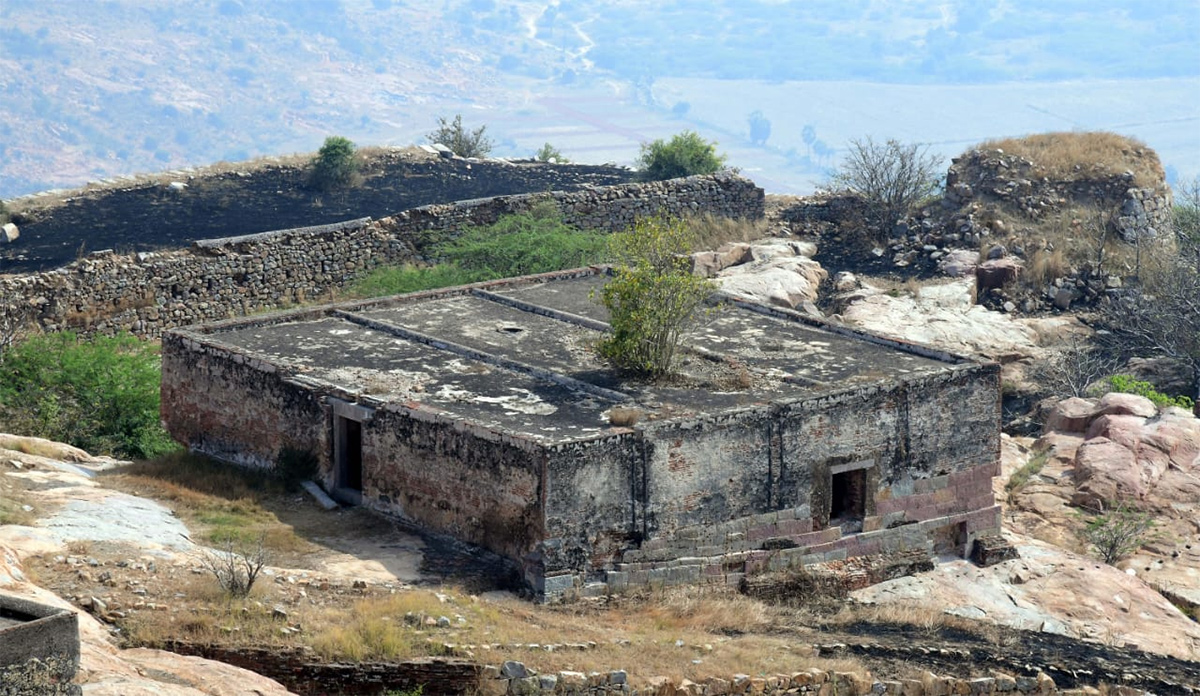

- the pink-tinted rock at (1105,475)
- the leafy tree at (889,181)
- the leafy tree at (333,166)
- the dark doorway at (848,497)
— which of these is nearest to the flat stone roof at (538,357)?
the dark doorway at (848,497)

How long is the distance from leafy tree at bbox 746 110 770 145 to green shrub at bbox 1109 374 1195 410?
16753 centimetres

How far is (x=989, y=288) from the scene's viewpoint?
3350cm

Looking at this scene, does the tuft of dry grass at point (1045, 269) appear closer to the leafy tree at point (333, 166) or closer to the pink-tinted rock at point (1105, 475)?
the pink-tinted rock at point (1105, 475)

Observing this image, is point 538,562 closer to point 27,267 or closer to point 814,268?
point 27,267

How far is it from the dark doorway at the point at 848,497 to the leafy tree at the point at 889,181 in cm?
1765

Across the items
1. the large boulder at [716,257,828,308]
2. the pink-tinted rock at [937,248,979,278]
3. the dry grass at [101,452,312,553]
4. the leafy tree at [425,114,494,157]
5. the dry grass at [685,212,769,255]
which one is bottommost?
the dry grass at [101,452,312,553]

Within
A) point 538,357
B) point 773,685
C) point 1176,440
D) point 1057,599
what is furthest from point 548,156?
point 773,685

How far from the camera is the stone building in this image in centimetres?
1770

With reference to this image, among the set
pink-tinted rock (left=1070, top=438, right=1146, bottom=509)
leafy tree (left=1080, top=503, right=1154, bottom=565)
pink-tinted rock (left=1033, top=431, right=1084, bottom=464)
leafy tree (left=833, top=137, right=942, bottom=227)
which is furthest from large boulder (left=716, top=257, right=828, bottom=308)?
leafy tree (left=1080, top=503, right=1154, bottom=565)

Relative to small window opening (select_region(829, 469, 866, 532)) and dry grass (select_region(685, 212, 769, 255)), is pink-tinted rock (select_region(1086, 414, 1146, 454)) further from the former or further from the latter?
dry grass (select_region(685, 212, 769, 255))

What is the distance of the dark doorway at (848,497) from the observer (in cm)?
1988

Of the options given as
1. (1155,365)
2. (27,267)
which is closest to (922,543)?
(1155,365)

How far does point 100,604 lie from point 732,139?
615 ft

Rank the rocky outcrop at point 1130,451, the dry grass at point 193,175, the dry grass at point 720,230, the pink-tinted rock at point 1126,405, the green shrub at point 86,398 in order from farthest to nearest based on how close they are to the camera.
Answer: the dry grass at point 720,230 < the dry grass at point 193,175 < the pink-tinted rock at point 1126,405 < the rocky outcrop at point 1130,451 < the green shrub at point 86,398
